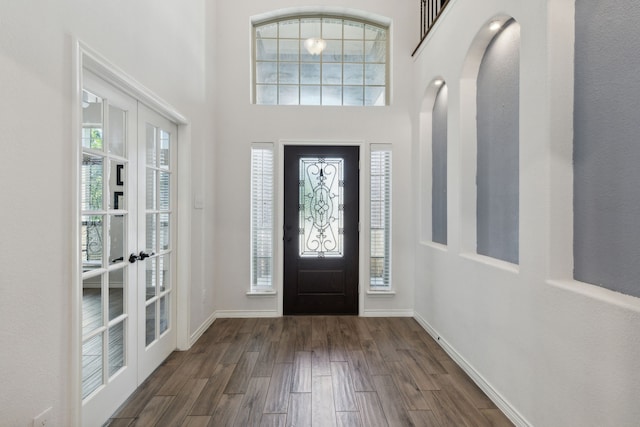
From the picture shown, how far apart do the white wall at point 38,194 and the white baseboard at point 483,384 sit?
2.36 metres

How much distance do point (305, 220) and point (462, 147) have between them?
193 centimetres

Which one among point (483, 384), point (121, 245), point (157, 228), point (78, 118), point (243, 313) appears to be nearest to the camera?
point (78, 118)

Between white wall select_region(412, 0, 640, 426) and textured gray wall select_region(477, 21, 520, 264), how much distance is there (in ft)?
0.32

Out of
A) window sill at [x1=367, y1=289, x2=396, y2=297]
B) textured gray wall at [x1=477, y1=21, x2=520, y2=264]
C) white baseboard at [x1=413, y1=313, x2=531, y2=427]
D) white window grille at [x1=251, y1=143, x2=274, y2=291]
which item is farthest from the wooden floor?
textured gray wall at [x1=477, y1=21, x2=520, y2=264]

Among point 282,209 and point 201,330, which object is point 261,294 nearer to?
point 201,330

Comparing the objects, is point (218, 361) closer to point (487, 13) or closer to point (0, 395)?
point (0, 395)

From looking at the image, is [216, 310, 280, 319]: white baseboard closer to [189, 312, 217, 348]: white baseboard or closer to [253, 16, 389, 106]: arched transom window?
[189, 312, 217, 348]: white baseboard

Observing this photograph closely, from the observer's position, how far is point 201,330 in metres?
3.28

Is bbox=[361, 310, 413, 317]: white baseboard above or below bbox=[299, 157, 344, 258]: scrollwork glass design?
below

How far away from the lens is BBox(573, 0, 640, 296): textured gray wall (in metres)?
1.35

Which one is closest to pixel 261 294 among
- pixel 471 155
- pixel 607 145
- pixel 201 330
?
pixel 201 330

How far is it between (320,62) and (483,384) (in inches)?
144

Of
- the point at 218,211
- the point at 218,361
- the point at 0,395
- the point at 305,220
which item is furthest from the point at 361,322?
the point at 0,395

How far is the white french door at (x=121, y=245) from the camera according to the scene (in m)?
1.78
